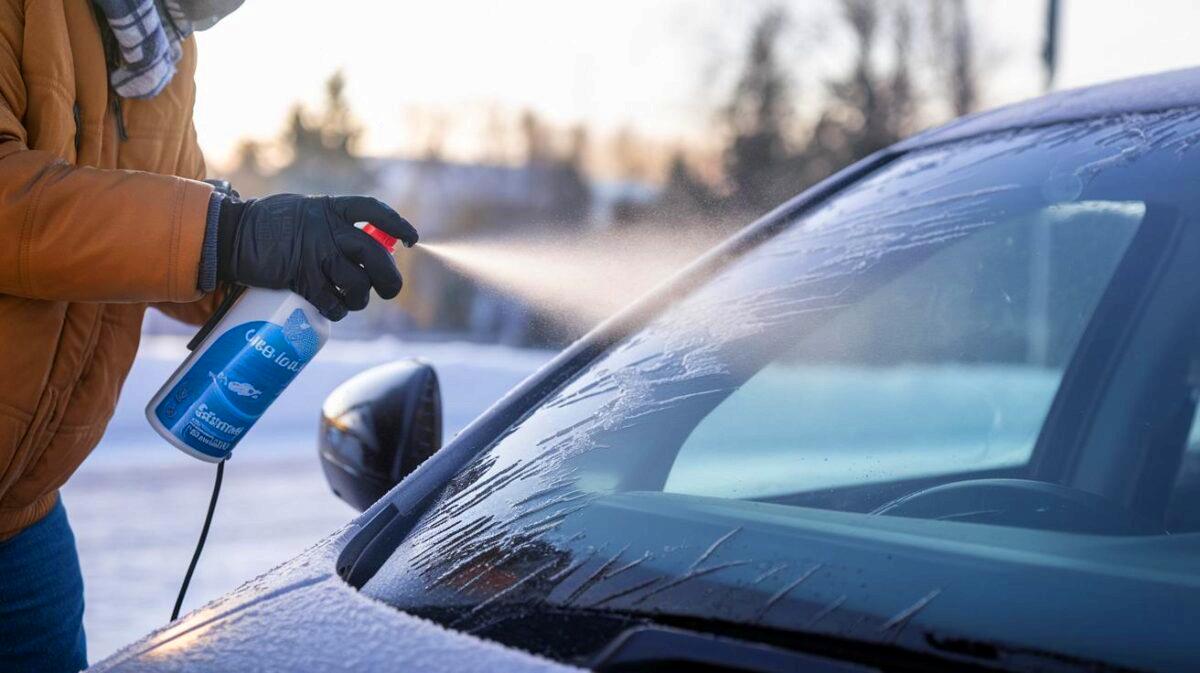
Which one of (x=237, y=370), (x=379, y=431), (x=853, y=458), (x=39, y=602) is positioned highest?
(x=237, y=370)

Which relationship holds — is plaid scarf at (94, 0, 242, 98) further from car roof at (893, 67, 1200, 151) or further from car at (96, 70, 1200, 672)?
car roof at (893, 67, 1200, 151)

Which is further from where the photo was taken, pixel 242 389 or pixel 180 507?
pixel 180 507

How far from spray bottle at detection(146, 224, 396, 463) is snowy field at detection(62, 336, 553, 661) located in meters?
2.90

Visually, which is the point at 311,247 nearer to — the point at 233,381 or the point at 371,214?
the point at 371,214

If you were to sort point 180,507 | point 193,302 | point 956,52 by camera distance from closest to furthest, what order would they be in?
point 193,302 → point 180,507 → point 956,52

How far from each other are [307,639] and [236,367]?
0.74 meters

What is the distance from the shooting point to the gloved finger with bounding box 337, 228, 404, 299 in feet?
6.52

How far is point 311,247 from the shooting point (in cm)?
197

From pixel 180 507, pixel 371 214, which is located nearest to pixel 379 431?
pixel 371 214

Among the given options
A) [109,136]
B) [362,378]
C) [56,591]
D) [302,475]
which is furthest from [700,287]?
[302,475]

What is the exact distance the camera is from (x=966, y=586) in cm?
129

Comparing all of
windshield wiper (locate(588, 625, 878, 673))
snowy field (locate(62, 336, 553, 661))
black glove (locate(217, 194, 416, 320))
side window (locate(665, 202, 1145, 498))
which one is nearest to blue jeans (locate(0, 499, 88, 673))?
black glove (locate(217, 194, 416, 320))

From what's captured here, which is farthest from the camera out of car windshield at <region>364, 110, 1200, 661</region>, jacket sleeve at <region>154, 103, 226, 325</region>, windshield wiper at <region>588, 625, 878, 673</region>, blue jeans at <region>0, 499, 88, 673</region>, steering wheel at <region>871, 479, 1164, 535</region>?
jacket sleeve at <region>154, 103, 226, 325</region>

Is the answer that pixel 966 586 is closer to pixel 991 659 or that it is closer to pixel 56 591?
pixel 991 659
